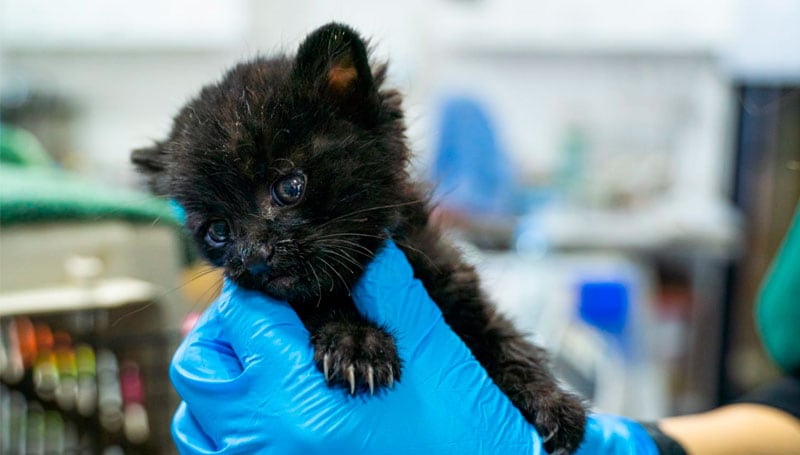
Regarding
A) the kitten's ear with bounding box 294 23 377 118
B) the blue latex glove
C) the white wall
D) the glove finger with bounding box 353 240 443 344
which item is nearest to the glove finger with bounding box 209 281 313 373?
the glove finger with bounding box 353 240 443 344

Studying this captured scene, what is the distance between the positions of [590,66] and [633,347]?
322cm

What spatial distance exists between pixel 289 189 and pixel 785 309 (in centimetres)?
113

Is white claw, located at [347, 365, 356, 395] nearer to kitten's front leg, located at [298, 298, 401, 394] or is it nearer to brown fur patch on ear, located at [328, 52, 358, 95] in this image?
kitten's front leg, located at [298, 298, 401, 394]

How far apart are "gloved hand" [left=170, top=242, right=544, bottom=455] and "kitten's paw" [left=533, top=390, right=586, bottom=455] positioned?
0.02m

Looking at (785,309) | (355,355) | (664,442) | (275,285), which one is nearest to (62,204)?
(275,285)

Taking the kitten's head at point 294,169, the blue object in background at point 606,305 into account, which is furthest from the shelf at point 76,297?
the blue object in background at point 606,305

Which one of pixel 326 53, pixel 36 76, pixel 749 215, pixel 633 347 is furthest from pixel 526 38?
pixel 326 53

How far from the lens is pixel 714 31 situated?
4.75 metres

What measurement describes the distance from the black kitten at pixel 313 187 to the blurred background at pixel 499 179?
16cm

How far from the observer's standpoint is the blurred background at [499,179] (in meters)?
1.41

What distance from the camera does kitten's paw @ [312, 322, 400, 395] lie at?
3.00ft

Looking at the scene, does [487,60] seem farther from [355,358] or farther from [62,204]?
[355,358]

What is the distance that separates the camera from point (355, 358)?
0.92m

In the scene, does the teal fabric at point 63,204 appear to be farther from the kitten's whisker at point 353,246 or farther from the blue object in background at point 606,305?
the blue object in background at point 606,305
